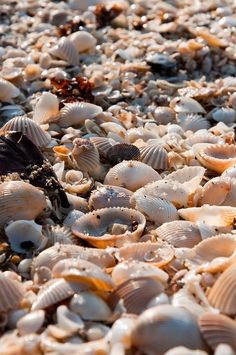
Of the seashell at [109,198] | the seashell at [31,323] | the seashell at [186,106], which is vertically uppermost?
the seashell at [31,323]

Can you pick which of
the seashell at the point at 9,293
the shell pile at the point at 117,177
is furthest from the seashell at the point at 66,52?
the seashell at the point at 9,293

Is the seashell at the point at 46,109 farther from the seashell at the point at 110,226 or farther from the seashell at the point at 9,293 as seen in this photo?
the seashell at the point at 9,293

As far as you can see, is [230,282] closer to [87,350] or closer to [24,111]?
[87,350]

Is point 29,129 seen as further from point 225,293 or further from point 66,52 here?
point 225,293

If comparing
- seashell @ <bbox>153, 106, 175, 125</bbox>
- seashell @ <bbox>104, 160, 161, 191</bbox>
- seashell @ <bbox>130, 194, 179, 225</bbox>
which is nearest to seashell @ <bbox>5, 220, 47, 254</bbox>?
seashell @ <bbox>130, 194, 179, 225</bbox>

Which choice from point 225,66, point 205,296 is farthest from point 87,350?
point 225,66

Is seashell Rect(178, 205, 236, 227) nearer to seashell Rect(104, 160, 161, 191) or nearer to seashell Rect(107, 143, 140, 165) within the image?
seashell Rect(104, 160, 161, 191)

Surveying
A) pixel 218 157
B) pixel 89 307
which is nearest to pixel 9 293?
pixel 89 307
